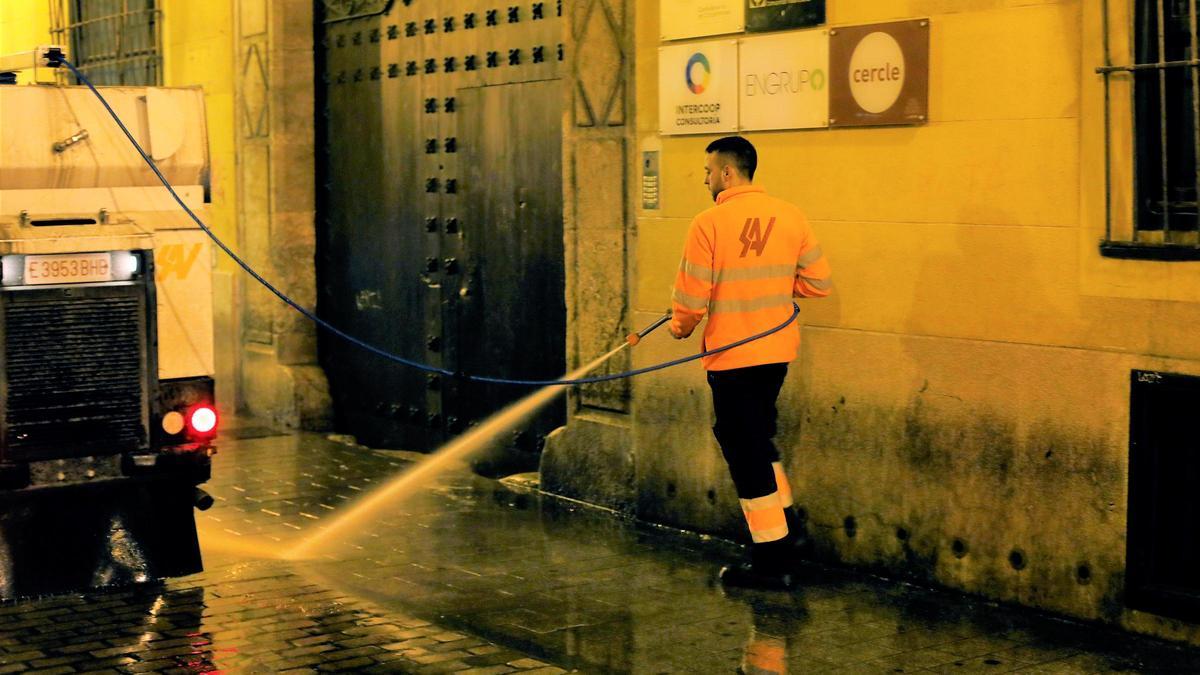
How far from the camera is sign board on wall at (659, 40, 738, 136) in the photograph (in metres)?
8.31

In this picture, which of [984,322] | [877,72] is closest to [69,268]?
[877,72]

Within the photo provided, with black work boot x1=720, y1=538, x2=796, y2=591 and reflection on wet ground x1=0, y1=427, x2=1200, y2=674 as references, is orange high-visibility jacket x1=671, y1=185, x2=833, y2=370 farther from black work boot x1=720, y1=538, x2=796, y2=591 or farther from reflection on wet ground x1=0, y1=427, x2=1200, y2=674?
reflection on wet ground x1=0, y1=427, x2=1200, y2=674

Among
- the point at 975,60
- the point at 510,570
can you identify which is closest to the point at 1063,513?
the point at 975,60

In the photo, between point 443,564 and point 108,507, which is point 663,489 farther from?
point 108,507

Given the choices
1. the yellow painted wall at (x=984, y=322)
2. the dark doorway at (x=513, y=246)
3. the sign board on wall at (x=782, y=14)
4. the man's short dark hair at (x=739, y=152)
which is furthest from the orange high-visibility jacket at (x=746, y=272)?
the dark doorway at (x=513, y=246)

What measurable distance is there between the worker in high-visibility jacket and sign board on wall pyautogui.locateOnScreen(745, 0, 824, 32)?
0.80m

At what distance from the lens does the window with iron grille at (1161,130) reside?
6.51m

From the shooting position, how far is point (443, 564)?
798 centimetres

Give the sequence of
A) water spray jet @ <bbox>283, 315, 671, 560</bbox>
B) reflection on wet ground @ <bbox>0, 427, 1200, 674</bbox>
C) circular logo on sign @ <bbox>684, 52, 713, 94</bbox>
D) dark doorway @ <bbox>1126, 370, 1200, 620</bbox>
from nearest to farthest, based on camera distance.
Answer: reflection on wet ground @ <bbox>0, 427, 1200, 674</bbox> < dark doorway @ <bbox>1126, 370, 1200, 620</bbox> < circular logo on sign @ <bbox>684, 52, 713, 94</bbox> < water spray jet @ <bbox>283, 315, 671, 560</bbox>

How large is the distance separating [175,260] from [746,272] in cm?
247

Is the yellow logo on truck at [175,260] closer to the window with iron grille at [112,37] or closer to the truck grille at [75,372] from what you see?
the truck grille at [75,372]

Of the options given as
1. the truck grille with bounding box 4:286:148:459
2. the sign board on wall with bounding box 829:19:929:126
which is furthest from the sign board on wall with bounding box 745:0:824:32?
the truck grille with bounding box 4:286:148:459

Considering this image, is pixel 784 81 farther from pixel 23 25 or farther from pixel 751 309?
pixel 23 25

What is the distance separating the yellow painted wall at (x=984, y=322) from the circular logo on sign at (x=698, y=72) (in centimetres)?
44
